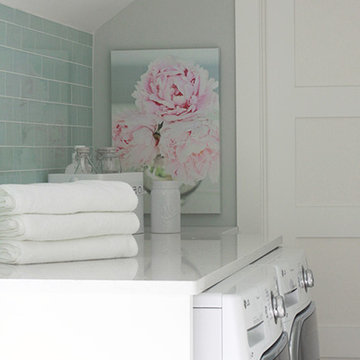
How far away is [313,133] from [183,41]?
63cm

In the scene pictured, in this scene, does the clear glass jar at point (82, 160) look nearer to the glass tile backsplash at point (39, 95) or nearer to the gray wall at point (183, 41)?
the glass tile backsplash at point (39, 95)

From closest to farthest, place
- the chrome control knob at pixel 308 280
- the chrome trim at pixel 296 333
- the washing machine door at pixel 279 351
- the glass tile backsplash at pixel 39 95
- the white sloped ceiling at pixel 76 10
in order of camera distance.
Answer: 1. the washing machine door at pixel 279 351
2. the chrome trim at pixel 296 333
3. the chrome control knob at pixel 308 280
4. the glass tile backsplash at pixel 39 95
5. the white sloped ceiling at pixel 76 10

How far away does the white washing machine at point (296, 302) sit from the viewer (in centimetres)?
214

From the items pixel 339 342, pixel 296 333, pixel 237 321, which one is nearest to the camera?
pixel 237 321

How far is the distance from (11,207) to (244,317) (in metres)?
0.58

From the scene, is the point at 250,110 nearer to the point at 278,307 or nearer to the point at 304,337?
the point at 304,337

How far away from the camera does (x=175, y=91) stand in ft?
10.8

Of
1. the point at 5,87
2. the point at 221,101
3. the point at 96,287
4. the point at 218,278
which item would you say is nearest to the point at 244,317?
the point at 218,278

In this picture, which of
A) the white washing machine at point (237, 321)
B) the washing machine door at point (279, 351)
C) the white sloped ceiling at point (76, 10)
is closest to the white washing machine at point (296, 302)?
the washing machine door at point (279, 351)

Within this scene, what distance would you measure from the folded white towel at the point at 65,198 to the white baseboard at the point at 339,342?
4.93 ft

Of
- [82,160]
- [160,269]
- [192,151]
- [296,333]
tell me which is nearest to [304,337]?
[296,333]

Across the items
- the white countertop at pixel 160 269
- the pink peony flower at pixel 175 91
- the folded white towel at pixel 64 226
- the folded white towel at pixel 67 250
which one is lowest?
A: the white countertop at pixel 160 269

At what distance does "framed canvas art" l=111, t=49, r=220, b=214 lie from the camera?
10.8 feet

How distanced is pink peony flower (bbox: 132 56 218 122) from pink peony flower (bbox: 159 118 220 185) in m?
0.05
